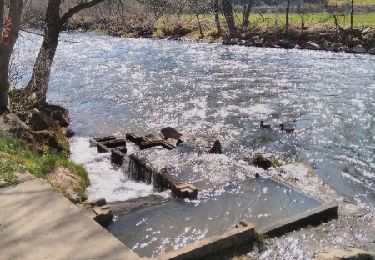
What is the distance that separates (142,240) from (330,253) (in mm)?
3553

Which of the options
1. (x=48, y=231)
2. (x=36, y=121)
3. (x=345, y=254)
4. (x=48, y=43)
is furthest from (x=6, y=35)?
(x=345, y=254)

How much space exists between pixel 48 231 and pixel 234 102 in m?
19.0

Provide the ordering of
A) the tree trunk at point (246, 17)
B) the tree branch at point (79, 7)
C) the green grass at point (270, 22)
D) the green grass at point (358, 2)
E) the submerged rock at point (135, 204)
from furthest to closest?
the green grass at point (358, 2) → the tree trunk at point (246, 17) → the green grass at point (270, 22) → the tree branch at point (79, 7) → the submerged rock at point (135, 204)

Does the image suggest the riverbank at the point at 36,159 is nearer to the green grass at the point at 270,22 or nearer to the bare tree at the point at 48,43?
the bare tree at the point at 48,43

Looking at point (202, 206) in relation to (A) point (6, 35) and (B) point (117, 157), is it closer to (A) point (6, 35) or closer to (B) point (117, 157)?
(B) point (117, 157)

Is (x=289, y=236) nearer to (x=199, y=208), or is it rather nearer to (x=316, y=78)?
(x=199, y=208)

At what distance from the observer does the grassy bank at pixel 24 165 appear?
26.3 feet

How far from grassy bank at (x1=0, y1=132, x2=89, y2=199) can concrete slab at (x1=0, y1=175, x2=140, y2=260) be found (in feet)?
2.06

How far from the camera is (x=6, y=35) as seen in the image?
511 inches

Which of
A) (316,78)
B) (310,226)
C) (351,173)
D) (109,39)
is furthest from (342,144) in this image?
(109,39)

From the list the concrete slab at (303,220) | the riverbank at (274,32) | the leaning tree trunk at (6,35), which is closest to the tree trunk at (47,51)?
the leaning tree trunk at (6,35)

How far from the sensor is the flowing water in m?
15.6

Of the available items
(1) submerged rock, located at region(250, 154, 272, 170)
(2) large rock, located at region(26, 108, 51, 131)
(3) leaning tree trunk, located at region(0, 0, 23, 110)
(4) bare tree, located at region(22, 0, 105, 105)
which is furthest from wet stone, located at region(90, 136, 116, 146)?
(1) submerged rock, located at region(250, 154, 272, 170)

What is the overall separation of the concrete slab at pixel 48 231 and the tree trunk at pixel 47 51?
11.5 m
